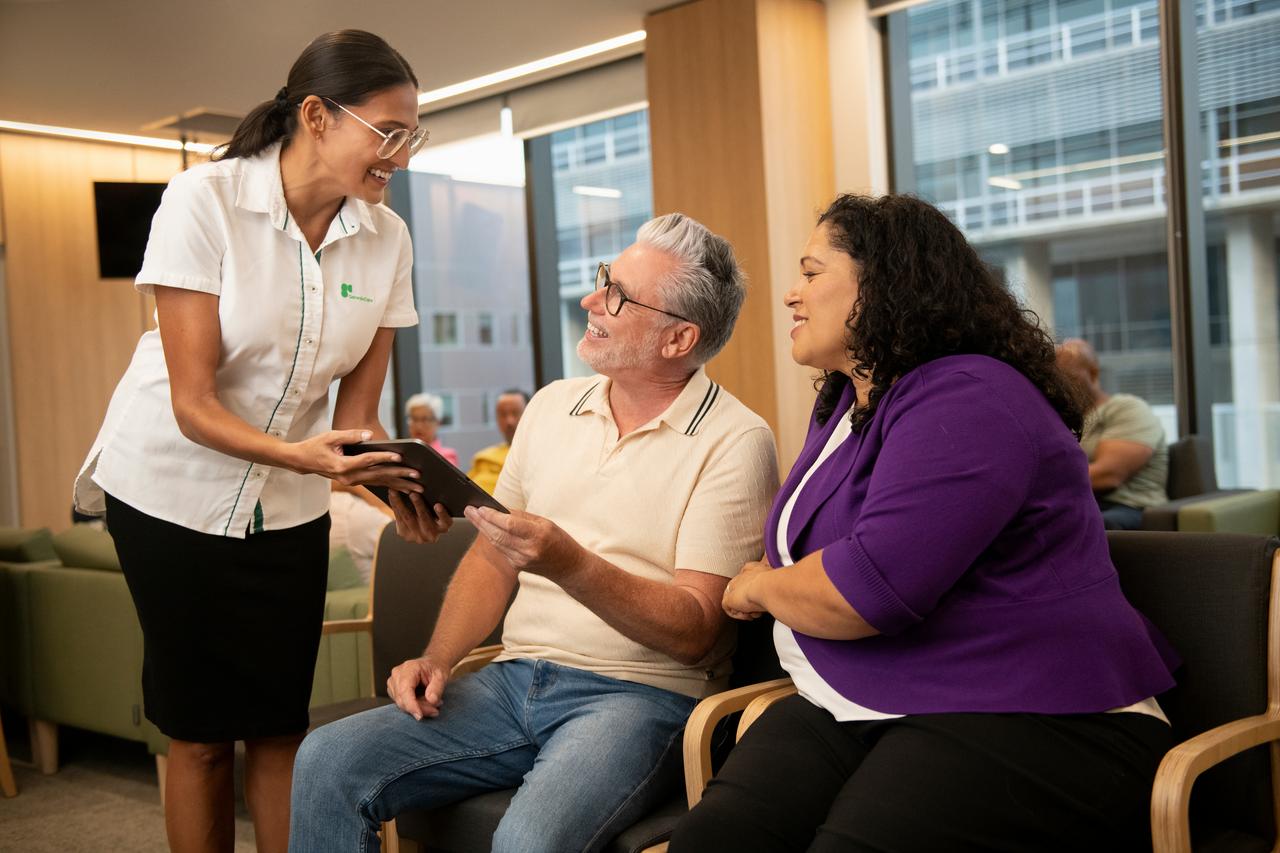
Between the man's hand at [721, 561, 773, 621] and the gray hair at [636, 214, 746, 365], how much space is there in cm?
48

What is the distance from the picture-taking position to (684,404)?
6.68 ft

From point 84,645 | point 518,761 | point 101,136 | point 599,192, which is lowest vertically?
point 84,645

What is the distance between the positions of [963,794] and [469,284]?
290 inches

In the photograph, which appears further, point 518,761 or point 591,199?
point 591,199

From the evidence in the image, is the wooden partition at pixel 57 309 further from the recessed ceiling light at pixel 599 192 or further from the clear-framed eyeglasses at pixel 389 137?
the clear-framed eyeglasses at pixel 389 137

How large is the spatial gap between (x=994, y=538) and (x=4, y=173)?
835 centimetres

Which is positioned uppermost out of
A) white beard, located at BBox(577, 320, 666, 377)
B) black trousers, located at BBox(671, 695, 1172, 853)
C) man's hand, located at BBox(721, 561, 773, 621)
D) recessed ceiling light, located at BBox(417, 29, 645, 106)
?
recessed ceiling light, located at BBox(417, 29, 645, 106)

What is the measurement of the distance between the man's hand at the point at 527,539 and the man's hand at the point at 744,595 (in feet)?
0.82

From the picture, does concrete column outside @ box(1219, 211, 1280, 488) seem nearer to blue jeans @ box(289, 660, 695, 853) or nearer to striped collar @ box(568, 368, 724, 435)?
striped collar @ box(568, 368, 724, 435)

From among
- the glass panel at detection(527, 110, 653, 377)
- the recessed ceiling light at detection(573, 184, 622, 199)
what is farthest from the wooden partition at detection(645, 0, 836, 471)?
the recessed ceiling light at detection(573, 184, 622, 199)

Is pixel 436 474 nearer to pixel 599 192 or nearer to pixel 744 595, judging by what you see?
pixel 744 595

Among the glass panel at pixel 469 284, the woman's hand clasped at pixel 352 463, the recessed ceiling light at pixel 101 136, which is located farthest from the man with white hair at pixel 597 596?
the recessed ceiling light at pixel 101 136

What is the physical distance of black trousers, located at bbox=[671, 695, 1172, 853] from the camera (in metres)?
1.39

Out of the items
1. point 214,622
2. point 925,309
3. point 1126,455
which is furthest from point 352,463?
point 1126,455
